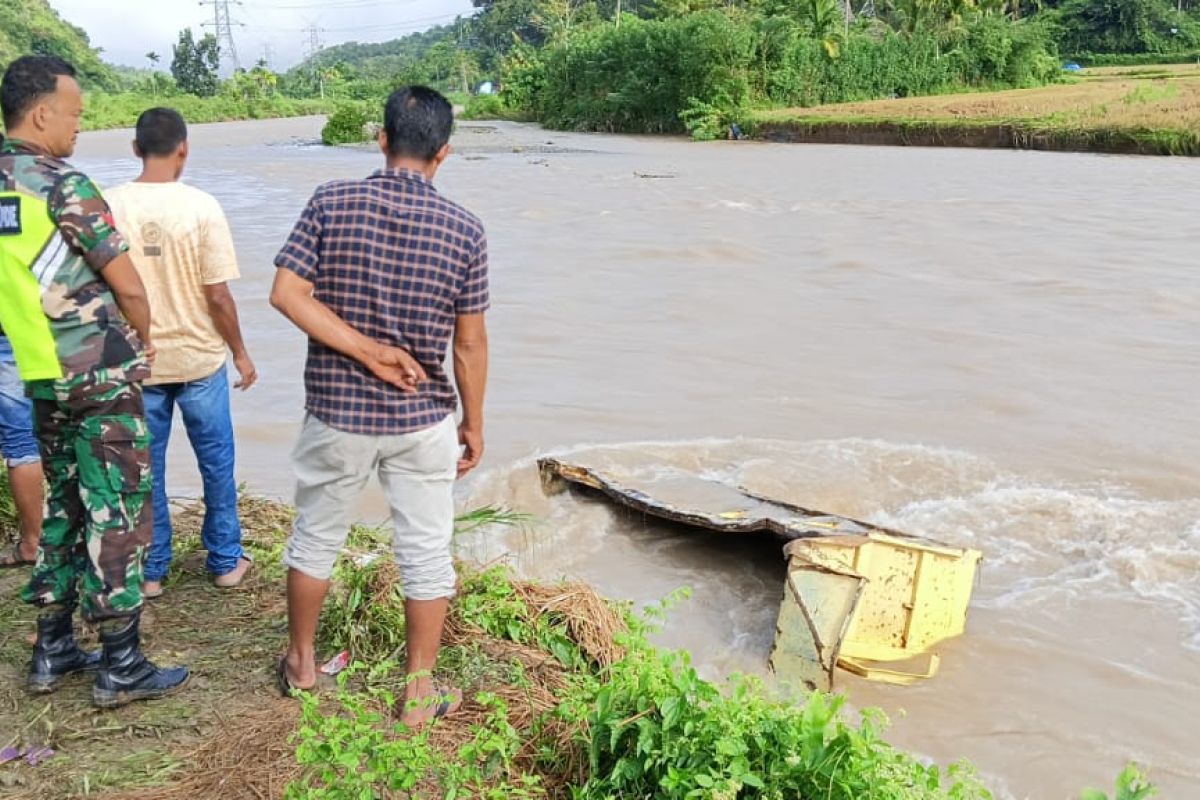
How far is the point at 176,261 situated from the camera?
11.6 feet

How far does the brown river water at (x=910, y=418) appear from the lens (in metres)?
4.29

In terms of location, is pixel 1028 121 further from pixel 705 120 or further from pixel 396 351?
pixel 396 351

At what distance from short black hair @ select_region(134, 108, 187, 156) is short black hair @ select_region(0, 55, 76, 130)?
567 mm

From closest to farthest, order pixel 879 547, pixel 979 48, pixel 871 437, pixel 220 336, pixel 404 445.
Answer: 1. pixel 404 445
2. pixel 220 336
3. pixel 879 547
4. pixel 871 437
5. pixel 979 48

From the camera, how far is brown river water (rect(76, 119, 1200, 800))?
14.1 ft

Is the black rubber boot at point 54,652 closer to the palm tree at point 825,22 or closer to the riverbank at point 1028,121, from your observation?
the riverbank at point 1028,121

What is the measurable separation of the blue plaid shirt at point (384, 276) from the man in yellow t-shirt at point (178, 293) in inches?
33.9

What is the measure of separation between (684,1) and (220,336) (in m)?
48.7

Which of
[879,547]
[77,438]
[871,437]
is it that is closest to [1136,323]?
[871,437]

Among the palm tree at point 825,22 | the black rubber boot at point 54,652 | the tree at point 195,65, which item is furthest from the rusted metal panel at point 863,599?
the tree at point 195,65

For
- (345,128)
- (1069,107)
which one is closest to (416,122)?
(1069,107)

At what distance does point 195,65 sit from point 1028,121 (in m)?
68.6

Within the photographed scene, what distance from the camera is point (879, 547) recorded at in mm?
4059

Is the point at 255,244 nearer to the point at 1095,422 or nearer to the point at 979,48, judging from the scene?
the point at 1095,422
